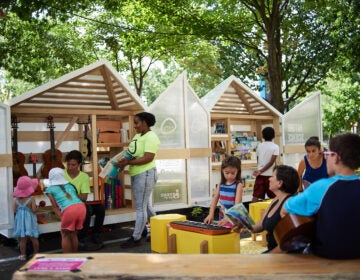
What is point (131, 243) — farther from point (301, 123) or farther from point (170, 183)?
point (301, 123)

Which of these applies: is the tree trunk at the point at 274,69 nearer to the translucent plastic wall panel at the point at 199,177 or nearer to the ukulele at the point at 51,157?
the translucent plastic wall panel at the point at 199,177

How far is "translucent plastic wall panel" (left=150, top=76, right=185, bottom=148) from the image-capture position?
27.6 feet

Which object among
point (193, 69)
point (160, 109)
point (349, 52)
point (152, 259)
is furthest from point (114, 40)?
point (152, 259)

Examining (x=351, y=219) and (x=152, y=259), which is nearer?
(x=351, y=219)

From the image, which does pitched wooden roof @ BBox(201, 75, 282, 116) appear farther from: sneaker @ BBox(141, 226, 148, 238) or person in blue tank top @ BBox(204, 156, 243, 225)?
person in blue tank top @ BBox(204, 156, 243, 225)

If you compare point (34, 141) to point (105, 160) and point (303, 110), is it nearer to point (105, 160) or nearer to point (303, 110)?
point (105, 160)

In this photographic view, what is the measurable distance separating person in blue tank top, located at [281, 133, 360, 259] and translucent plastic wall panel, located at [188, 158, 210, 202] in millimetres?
5877

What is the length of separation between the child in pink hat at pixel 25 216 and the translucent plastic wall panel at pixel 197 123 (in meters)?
3.60

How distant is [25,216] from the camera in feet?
20.2

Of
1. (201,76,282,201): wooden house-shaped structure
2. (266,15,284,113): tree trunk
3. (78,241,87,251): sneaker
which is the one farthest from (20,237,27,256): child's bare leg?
(266,15,284,113): tree trunk

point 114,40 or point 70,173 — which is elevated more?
point 114,40

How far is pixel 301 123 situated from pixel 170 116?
13.2 feet

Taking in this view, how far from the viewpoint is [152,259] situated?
127 inches

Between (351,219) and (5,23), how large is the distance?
15.0 meters
